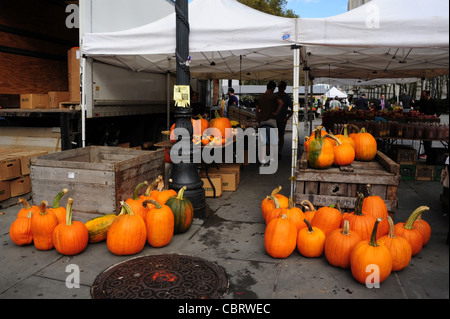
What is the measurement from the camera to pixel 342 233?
353 centimetres

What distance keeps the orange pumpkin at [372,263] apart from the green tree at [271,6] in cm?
3230

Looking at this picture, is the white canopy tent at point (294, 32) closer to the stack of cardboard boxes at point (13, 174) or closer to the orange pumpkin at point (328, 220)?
the orange pumpkin at point (328, 220)

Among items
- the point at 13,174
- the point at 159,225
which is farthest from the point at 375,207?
the point at 13,174

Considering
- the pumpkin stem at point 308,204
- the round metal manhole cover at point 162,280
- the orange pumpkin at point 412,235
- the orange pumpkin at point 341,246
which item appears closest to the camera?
the round metal manhole cover at point 162,280

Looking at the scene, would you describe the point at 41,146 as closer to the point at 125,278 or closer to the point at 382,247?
the point at 125,278

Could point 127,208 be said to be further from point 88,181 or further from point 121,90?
point 121,90

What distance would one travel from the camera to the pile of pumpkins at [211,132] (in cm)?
592

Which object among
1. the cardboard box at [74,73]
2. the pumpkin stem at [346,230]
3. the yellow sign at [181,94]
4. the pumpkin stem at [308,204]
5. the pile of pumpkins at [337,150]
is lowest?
the pumpkin stem at [346,230]

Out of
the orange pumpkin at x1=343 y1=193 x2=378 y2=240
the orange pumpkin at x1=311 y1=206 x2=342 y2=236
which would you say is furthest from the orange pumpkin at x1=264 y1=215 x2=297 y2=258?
the orange pumpkin at x1=343 y1=193 x2=378 y2=240

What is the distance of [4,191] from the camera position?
5668mm

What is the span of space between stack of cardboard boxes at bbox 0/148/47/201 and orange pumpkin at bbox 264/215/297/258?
4.06 m

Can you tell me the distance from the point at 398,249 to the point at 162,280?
220 cm

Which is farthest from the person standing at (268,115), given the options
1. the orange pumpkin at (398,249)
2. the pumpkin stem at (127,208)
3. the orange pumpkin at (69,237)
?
the orange pumpkin at (69,237)

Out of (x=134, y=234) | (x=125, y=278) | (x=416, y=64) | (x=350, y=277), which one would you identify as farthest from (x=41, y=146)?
(x=416, y=64)
